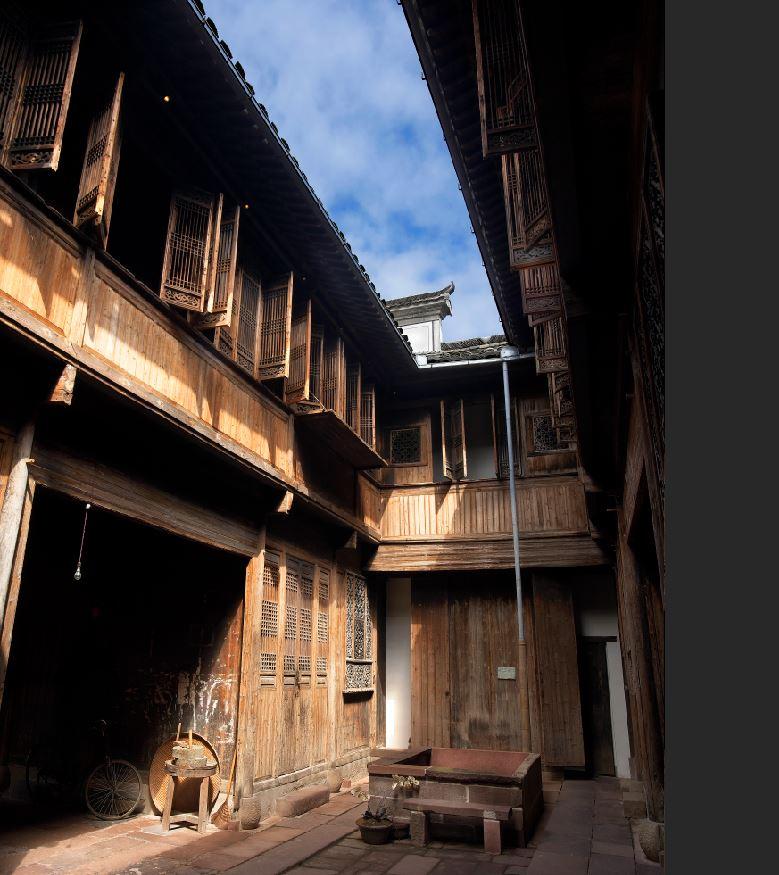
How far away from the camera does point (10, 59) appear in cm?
558

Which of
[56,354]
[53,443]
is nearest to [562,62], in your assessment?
[56,354]

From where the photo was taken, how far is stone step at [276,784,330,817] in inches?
355

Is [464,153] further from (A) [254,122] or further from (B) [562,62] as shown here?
(B) [562,62]

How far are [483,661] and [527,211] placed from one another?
973cm

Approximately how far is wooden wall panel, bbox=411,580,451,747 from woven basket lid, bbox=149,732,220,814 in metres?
5.63

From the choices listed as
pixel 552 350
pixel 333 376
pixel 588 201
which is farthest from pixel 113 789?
pixel 588 201

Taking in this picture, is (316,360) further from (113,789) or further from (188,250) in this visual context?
(113,789)

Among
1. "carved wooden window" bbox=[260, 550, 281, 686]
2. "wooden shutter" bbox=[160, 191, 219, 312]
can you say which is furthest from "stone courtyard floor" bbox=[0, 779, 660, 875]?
"wooden shutter" bbox=[160, 191, 219, 312]

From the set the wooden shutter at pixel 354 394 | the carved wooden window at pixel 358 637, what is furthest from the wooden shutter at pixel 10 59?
the carved wooden window at pixel 358 637

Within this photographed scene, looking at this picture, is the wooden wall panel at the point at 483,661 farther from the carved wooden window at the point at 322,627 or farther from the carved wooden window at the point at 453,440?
the carved wooden window at the point at 322,627

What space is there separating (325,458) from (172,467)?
12.2ft

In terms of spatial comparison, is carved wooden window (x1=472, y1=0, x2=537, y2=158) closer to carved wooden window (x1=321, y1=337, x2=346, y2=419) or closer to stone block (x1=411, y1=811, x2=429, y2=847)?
carved wooden window (x1=321, y1=337, x2=346, y2=419)

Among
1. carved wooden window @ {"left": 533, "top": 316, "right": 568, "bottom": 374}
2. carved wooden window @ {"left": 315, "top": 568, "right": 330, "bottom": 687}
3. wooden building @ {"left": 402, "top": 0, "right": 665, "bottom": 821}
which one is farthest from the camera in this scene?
carved wooden window @ {"left": 315, "top": 568, "right": 330, "bottom": 687}

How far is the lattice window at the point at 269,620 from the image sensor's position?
9.43 metres
